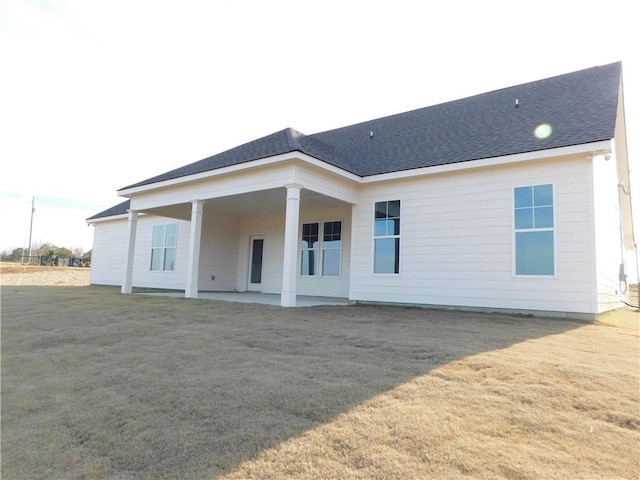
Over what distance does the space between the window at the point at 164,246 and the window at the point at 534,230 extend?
1254 cm

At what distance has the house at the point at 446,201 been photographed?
7.66m

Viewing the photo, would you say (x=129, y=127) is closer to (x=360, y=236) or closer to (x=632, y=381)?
(x=360, y=236)

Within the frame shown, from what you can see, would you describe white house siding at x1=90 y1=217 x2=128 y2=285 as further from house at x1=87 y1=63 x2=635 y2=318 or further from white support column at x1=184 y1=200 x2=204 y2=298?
white support column at x1=184 y1=200 x2=204 y2=298

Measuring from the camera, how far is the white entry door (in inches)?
573

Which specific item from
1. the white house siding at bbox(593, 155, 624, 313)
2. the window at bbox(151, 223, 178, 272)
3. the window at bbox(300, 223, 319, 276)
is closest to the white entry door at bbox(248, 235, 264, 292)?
the window at bbox(300, 223, 319, 276)

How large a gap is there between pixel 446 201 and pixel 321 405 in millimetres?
7072

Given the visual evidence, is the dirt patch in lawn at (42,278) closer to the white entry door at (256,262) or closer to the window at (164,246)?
the window at (164,246)

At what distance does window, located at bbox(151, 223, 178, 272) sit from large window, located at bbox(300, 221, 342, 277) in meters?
6.05

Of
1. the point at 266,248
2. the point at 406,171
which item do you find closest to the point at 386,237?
the point at 406,171

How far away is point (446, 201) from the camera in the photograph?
9.09m

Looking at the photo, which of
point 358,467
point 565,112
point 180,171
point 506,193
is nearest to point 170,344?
point 358,467

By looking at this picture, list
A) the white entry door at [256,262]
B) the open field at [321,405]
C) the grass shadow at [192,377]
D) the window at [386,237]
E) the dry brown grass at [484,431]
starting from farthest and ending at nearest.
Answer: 1. the white entry door at [256,262]
2. the window at [386,237]
3. the grass shadow at [192,377]
4. the open field at [321,405]
5. the dry brown grass at [484,431]

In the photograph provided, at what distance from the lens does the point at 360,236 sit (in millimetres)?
10523

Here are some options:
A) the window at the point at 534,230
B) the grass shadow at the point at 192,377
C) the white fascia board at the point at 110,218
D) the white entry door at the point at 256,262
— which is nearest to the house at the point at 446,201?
the window at the point at 534,230
